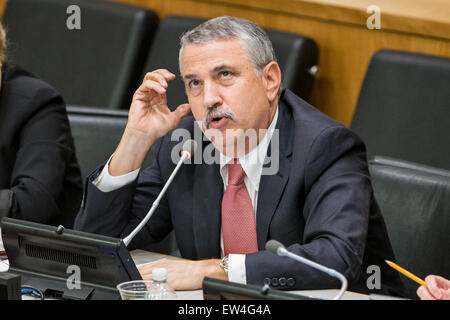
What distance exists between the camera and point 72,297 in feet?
5.22

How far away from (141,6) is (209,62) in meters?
1.85

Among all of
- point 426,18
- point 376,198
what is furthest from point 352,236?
point 426,18

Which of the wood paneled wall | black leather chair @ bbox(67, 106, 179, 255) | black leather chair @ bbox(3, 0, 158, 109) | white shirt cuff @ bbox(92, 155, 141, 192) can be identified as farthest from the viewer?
black leather chair @ bbox(3, 0, 158, 109)

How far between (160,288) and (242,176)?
50 centimetres

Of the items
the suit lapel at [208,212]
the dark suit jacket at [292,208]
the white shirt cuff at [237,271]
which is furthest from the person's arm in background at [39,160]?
the white shirt cuff at [237,271]

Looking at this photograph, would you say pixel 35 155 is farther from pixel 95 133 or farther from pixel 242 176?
pixel 242 176

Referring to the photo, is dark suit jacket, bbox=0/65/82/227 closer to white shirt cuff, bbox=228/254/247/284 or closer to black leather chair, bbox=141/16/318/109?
black leather chair, bbox=141/16/318/109

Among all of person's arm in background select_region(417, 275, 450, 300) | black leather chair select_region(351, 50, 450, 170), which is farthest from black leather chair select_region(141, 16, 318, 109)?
person's arm in background select_region(417, 275, 450, 300)

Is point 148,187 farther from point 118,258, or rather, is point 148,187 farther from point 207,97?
point 118,258

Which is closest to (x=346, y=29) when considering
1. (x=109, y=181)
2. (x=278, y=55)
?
(x=278, y=55)

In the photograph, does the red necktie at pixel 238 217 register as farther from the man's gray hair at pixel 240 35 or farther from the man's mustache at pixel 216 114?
the man's gray hair at pixel 240 35

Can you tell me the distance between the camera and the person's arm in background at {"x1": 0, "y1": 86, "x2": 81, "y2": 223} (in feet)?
7.76

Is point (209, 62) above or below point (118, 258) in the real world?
above

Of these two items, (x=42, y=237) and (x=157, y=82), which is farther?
(x=157, y=82)
